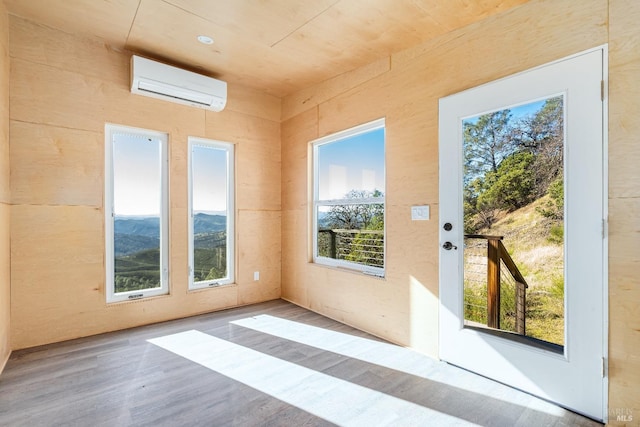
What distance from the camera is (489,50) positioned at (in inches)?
89.7

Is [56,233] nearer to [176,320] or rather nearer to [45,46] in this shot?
[176,320]

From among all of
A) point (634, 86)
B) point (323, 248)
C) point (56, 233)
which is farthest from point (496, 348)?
point (56, 233)

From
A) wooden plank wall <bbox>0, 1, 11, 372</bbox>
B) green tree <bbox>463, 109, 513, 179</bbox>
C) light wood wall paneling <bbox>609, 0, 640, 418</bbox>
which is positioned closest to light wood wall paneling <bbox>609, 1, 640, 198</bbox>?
light wood wall paneling <bbox>609, 0, 640, 418</bbox>

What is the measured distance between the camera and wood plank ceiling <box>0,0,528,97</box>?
7.58 ft

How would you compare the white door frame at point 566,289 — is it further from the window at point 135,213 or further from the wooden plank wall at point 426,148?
the window at point 135,213

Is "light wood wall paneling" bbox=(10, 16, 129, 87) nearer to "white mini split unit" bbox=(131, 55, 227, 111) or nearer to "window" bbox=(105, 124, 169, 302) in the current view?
"white mini split unit" bbox=(131, 55, 227, 111)

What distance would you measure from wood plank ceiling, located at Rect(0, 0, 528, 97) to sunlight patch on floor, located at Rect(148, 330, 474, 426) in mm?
2767

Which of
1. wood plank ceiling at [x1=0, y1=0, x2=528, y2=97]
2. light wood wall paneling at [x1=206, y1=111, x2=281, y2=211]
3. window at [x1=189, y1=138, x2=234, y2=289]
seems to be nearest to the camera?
wood plank ceiling at [x1=0, y1=0, x2=528, y2=97]

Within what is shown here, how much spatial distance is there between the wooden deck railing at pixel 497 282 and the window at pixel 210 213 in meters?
2.84

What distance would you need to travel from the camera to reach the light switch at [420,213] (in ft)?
8.61

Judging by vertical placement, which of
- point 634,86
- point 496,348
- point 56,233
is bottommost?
point 496,348

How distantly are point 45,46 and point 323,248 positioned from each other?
3.33 m

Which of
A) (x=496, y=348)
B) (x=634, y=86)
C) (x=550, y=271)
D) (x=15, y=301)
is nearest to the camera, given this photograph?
(x=634, y=86)

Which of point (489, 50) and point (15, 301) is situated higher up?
point (489, 50)
